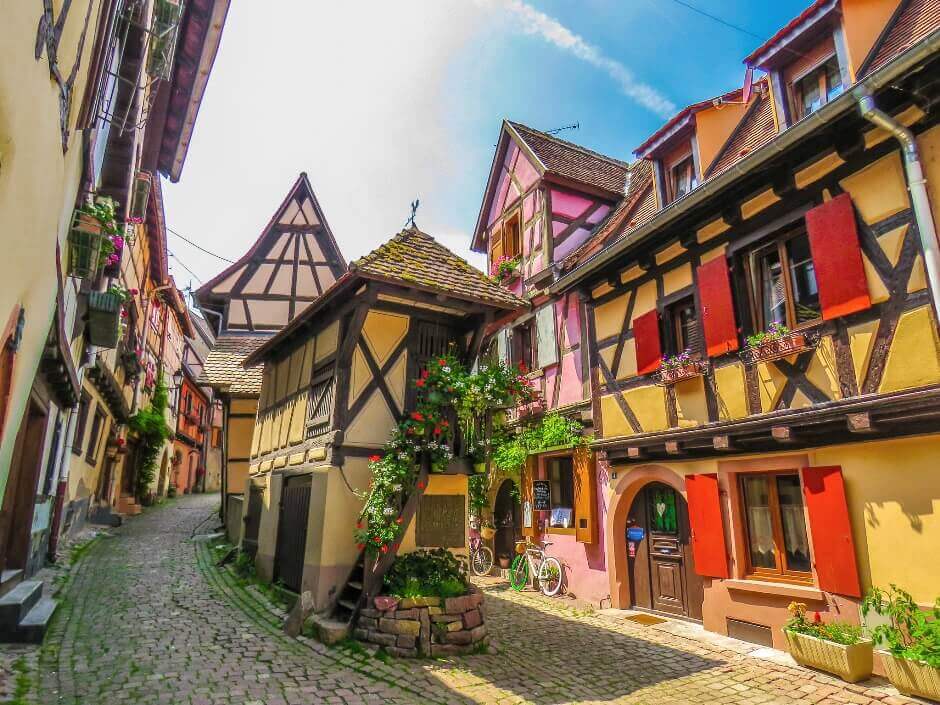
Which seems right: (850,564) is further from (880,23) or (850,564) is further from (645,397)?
(880,23)

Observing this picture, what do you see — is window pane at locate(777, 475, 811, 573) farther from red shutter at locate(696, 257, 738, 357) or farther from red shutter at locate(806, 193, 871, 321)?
red shutter at locate(806, 193, 871, 321)

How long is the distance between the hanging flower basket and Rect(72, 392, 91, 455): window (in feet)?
14.1

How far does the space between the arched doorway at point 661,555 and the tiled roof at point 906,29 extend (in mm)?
6288

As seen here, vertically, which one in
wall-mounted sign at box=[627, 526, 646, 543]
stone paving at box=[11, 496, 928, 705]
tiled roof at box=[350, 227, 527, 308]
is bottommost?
stone paving at box=[11, 496, 928, 705]

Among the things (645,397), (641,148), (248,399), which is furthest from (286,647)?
(248,399)

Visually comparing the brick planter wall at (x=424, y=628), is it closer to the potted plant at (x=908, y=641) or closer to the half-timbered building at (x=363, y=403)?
the half-timbered building at (x=363, y=403)

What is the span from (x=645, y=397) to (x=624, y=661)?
398cm

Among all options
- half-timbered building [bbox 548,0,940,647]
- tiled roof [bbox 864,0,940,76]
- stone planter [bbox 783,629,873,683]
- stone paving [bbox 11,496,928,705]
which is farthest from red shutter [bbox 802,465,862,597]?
tiled roof [bbox 864,0,940,76]

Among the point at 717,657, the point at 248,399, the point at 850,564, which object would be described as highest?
the point at 248,399

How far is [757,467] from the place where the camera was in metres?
7.66

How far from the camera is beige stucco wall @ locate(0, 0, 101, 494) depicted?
275cm

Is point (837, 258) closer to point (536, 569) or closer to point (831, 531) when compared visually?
point (831, 531)

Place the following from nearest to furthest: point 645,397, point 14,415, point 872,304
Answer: point 14,415 → point 872,304 → point 645,397

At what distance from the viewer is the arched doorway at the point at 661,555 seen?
8.75 metres
